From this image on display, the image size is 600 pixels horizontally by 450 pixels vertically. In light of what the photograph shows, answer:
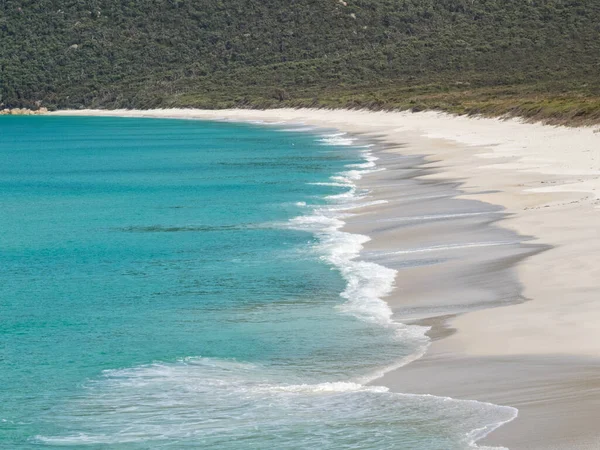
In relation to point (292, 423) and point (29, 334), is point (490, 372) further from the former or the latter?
point (29, 334)

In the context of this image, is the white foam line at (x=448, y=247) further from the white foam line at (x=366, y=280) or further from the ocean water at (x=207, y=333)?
the ocean water at (x=207, y=333)

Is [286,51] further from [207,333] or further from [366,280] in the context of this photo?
[207,333]

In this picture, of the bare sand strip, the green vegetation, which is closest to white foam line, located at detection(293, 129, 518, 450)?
the bare sand strip

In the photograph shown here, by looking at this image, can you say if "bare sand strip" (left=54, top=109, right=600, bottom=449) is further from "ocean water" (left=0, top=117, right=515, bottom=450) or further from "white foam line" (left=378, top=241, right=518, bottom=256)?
"ocean water" (left=0, top=117, right=515, bottom=450)

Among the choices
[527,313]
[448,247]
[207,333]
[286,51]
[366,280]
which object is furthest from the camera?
[286,51]

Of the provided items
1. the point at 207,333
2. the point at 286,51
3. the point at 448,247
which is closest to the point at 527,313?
the point at 207,333

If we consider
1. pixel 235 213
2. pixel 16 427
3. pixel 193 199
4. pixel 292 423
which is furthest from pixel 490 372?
pixel 193 199

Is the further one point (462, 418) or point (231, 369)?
point (231, 369)
